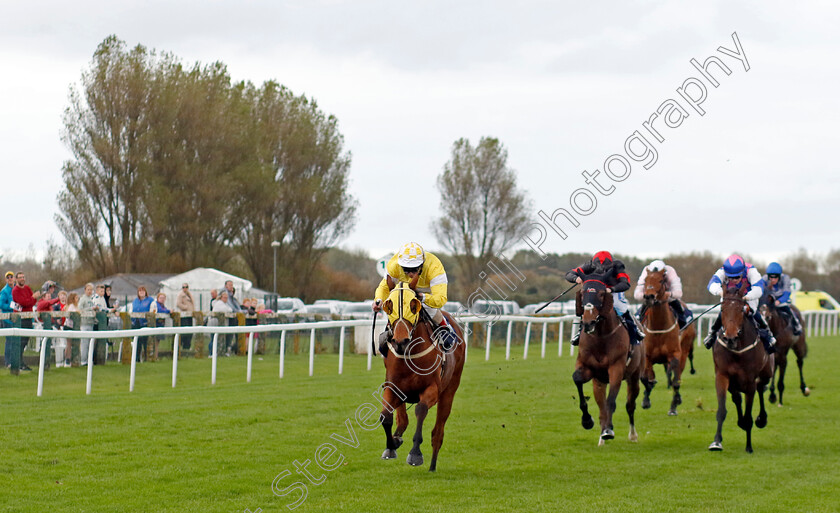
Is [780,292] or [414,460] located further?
[780,292]

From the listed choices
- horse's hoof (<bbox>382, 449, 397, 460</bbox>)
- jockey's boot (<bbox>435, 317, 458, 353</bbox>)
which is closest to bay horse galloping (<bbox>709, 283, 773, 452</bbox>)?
jockey's boot (<bbox>435, 317, 458, 353</bbox>)

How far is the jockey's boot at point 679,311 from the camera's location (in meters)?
12.3

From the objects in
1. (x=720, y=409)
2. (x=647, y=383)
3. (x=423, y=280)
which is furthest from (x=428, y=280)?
(x=647, y=383)

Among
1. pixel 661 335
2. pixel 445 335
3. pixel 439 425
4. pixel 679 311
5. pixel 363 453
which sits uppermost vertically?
pixel 679 311

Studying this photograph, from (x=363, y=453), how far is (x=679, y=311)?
5722 mm

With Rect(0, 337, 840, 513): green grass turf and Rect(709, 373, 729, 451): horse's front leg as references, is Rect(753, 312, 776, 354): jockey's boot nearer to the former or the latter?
Rect(709, 373, 729, 451): horse's front leg

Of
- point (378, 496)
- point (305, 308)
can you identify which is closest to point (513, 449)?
point (378, 496)

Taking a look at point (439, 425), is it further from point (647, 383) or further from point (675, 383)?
point (675, 383)

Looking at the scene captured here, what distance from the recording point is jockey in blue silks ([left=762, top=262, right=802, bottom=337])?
42.9 feet

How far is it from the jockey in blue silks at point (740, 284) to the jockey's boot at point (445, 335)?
2964 millimetres

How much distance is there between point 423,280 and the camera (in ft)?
24.7

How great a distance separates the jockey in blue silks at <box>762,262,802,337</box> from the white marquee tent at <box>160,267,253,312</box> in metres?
17.4

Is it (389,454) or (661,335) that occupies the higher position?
(661,335)

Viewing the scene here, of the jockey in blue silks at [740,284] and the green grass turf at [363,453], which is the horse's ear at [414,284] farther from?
the jockey in blue silks at [740,284]
